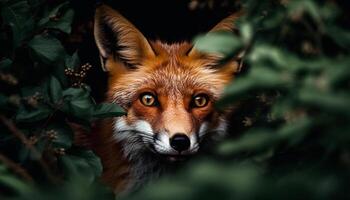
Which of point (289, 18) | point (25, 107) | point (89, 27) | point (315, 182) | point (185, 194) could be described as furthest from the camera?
point (89, 27)

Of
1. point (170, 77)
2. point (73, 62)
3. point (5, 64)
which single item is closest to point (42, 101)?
point (5, 64)

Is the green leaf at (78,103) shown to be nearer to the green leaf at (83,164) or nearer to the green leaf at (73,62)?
the green leaf at (83,164)

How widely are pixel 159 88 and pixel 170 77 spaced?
93 mm

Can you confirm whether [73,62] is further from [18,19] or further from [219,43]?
[219,43]

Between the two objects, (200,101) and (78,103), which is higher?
(78,103)

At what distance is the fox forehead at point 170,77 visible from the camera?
4.01 meters

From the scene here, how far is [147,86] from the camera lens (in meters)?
4.04

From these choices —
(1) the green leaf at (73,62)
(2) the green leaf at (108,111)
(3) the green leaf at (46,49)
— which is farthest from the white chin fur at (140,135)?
(3) the green leaf at (46,49)

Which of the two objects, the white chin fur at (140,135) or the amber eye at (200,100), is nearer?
the white chin fur at (140,135)

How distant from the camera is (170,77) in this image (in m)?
4.04

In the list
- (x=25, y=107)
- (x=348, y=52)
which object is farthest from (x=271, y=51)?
(x=25, y=107)

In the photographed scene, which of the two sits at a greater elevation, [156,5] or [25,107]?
[25,107]

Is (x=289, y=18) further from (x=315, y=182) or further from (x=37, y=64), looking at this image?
(x=37, y=64)

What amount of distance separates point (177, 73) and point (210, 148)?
47cm
